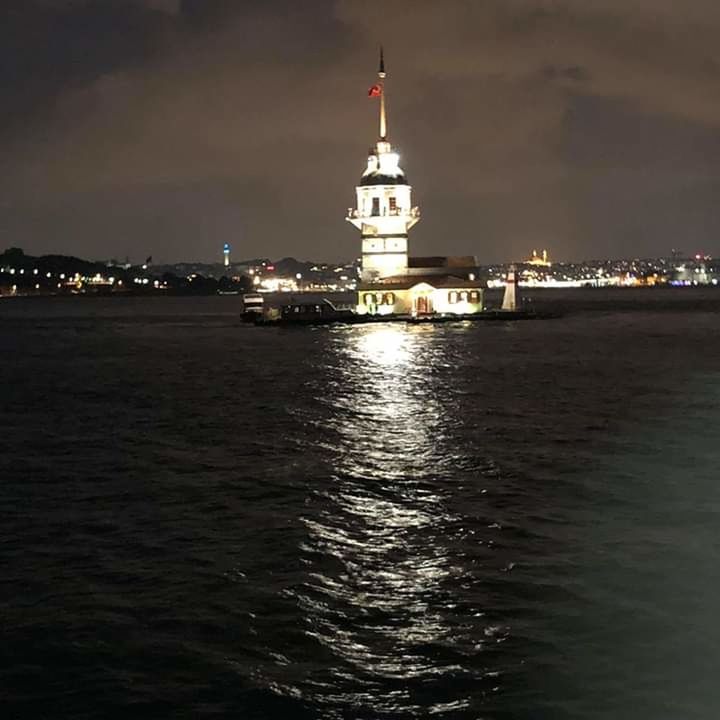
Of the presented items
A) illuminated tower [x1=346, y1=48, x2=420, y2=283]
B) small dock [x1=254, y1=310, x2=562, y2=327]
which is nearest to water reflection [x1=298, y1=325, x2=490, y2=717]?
small dock [x1=254, y1=310, x2=562, y2=327]

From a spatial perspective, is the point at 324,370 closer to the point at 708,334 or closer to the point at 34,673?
the point at 34,673

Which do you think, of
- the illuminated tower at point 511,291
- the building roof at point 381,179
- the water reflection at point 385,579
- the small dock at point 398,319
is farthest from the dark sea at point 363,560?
the building roof at point 381,179

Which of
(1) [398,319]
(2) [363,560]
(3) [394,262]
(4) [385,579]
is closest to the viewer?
(4) [385,579]

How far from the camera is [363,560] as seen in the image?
1354 cm

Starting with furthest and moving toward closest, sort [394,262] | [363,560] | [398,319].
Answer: [394,262] → [398,319] → [363,560]

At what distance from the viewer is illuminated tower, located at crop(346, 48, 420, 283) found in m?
86.8

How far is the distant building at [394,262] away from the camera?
82.5 metres

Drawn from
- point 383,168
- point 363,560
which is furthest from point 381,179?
point 363,560

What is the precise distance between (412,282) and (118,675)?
7319 centimetres

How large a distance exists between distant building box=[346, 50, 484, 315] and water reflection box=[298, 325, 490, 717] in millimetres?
57043

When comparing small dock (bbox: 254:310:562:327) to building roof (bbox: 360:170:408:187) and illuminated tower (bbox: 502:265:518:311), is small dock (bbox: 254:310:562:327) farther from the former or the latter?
building roof (bbox: 360:170:408:187)

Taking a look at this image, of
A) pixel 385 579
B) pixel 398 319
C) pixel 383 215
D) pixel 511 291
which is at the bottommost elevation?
pixel 385 579

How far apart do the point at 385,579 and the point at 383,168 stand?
79903 millimetres

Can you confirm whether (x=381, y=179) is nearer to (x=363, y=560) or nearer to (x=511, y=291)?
(x=511, y=291)
